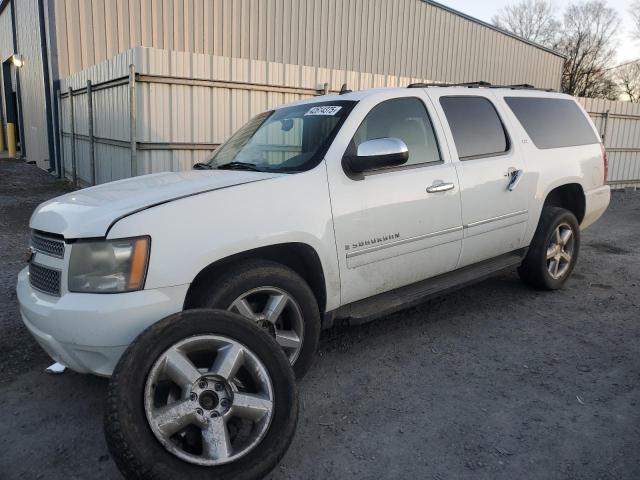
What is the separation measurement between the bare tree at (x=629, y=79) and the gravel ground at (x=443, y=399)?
43.3 meters

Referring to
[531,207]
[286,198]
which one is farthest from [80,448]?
[531,207]

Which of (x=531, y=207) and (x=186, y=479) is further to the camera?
(x=531, y=207)

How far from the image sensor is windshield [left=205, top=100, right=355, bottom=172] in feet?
11.4

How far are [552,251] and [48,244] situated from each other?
4295 mm

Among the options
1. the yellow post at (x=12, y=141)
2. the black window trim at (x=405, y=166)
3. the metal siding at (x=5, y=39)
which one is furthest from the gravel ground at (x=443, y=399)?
the yellow post at (x=12, y=141)

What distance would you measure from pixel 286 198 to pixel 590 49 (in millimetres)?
49341

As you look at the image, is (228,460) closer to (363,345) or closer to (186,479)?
(186,479)

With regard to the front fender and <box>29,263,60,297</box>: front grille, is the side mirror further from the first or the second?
<box>29,263,60,297</box>: front grille

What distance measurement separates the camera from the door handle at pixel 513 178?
4.41 meters

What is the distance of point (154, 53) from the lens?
7.32 metres

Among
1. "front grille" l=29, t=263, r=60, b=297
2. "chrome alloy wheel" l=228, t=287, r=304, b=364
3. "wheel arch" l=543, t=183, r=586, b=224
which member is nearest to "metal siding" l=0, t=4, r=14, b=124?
"front grille" l=29, t=263, r=60, b=297

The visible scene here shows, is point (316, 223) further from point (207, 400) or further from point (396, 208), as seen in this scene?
point (207, 400)

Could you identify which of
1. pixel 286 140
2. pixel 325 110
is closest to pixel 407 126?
pixel 325 110

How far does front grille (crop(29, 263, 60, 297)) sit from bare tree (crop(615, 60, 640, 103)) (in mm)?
46560
